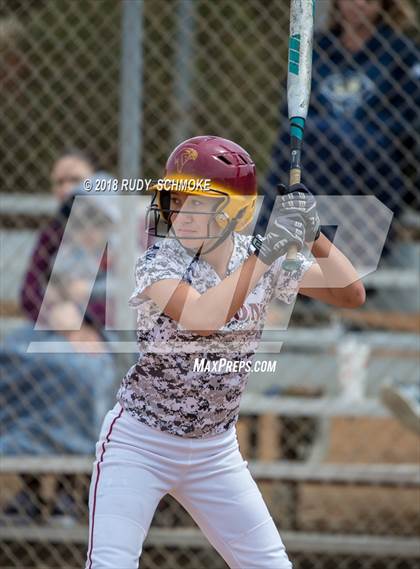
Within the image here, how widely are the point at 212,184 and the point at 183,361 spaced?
486mm

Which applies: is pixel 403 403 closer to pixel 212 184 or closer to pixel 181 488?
pixel 181 488

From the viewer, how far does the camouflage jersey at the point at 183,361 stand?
294 centimetres

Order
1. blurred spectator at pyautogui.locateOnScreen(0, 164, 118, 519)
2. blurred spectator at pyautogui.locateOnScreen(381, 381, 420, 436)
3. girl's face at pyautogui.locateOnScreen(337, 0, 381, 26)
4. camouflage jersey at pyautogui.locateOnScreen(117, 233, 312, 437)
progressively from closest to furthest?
camouflage jersey at pyautogui.locateOnScreen(117, 233, 312, 437) → blurred spectator at pyautogui.locateOnScreen(381, 381, 420, 436) → girl's face at pyautogui.locateOnScreen(337, 0, 381, 26) → blurred spectator at pyautogui.locateOnScreen(0, 164, 118, 519)

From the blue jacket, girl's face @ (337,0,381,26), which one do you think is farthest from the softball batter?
girl's face @ (337,0,381,26)

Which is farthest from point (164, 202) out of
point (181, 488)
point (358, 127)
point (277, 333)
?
point (277, 333)

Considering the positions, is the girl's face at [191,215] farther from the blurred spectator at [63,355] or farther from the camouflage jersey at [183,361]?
the blurred spectator at [63,355]

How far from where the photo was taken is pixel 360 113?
4473 millimetres

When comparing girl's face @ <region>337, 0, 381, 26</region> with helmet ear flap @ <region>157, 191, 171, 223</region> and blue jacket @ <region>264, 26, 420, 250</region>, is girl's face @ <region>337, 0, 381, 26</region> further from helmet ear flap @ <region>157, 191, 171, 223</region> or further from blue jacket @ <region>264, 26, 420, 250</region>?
helmet ear flap @ <region>157, 191, 171, 223</region>

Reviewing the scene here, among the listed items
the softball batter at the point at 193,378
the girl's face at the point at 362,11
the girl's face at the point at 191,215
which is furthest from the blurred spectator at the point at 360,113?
the girl's face at the point at 191,215

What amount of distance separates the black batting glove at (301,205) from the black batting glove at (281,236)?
2 cm

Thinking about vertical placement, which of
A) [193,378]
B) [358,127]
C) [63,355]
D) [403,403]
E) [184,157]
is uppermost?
[184,157]

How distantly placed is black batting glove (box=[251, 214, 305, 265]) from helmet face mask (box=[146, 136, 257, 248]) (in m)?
0.19

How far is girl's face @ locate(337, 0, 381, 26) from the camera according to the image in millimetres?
4371

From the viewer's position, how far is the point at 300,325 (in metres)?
5.32
